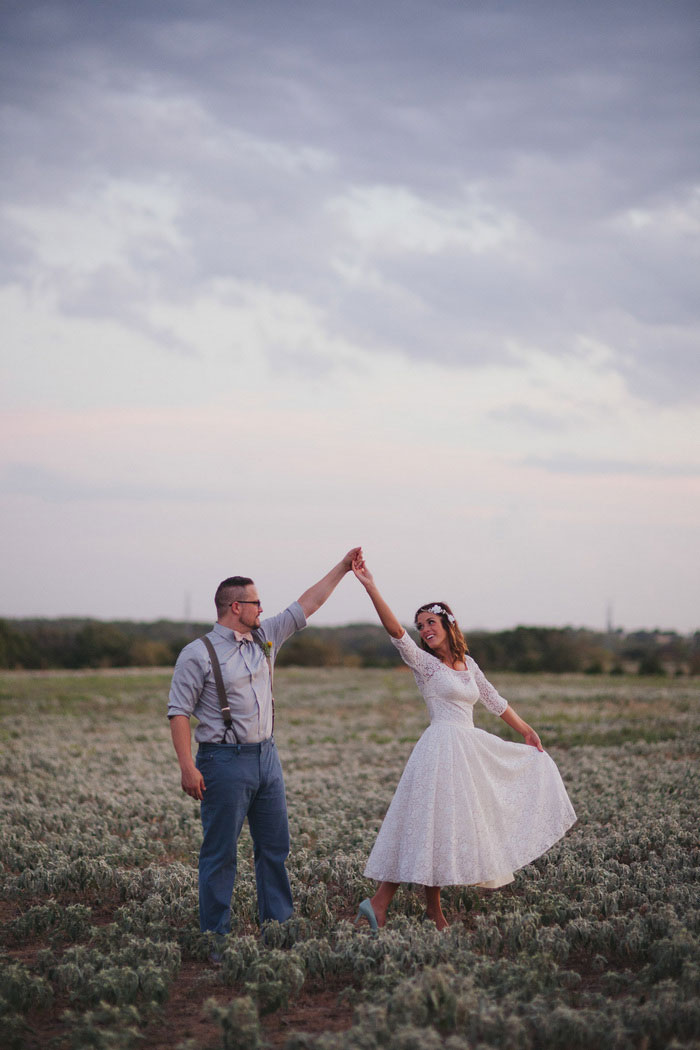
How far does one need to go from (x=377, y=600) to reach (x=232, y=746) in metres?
1.57

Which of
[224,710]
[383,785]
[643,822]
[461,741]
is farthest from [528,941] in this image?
[383,785]

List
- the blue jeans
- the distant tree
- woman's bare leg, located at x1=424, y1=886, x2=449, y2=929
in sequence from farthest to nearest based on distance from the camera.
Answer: the distant tree
woman's bare leg, located at x1=424, y1=886, x2=449, y2=929
the blue jeans

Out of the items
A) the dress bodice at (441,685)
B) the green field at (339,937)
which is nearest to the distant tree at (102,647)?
the green field at (339,937)

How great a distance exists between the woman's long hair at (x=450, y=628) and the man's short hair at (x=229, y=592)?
1492 millimetres

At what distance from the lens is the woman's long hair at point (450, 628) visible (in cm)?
751

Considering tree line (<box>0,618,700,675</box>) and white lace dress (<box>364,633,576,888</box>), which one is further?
tree line (<box>0,618,700,675</box>)

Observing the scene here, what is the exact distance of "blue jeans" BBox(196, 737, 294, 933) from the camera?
6.71m

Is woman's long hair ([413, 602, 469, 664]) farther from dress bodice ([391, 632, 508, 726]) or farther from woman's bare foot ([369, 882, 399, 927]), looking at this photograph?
woman's bare foot ([369, 882, 399, 927])

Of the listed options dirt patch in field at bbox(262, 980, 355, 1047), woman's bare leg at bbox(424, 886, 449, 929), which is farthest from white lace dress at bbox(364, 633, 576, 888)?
dirt patch in field at bbox(262, 980, 355, 1047)

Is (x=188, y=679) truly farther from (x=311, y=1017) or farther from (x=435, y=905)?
(x=435, y=905)

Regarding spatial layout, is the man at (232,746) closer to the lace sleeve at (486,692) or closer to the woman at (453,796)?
the woman at (453,796)

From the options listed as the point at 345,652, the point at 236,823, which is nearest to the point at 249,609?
the point at 236,823

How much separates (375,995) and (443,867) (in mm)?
1299

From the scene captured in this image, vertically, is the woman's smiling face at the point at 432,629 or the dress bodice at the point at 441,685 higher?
the woman's smiling face at the point at 432,629
